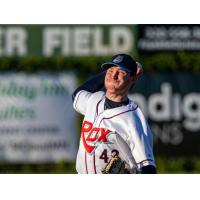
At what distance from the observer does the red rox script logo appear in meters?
7.54

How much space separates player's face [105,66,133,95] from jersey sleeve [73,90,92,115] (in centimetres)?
28

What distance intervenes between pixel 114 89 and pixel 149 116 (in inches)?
21.2

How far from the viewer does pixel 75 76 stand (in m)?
7.79

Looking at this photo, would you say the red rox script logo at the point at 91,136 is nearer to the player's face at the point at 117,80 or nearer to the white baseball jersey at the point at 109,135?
the white baseball jersey at the point at 109,135

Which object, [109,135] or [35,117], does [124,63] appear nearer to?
[109,135]

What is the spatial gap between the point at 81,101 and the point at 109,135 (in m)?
0.55

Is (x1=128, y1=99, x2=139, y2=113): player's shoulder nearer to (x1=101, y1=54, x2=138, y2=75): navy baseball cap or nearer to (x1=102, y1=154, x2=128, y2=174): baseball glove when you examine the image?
(x1=101, y1=54, x2=138, y2=75): navy baseball cap

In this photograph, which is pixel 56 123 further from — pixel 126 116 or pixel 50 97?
pixel 126 116

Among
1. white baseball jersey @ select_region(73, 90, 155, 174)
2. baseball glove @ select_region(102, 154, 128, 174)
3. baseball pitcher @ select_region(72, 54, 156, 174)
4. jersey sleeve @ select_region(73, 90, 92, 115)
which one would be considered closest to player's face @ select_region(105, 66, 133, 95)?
baseball pitcher @ select_region(72, 54, 156, 174)

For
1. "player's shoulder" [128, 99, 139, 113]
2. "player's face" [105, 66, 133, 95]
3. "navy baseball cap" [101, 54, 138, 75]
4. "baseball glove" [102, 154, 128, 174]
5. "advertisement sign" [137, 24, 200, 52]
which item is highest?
"advertisement sign" [137, 24, 200, 52]

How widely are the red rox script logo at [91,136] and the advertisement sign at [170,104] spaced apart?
0.63 m

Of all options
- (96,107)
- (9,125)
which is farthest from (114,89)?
(9,125)

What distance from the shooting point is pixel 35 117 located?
7.83 meters

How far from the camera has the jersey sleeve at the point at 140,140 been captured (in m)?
7.49
